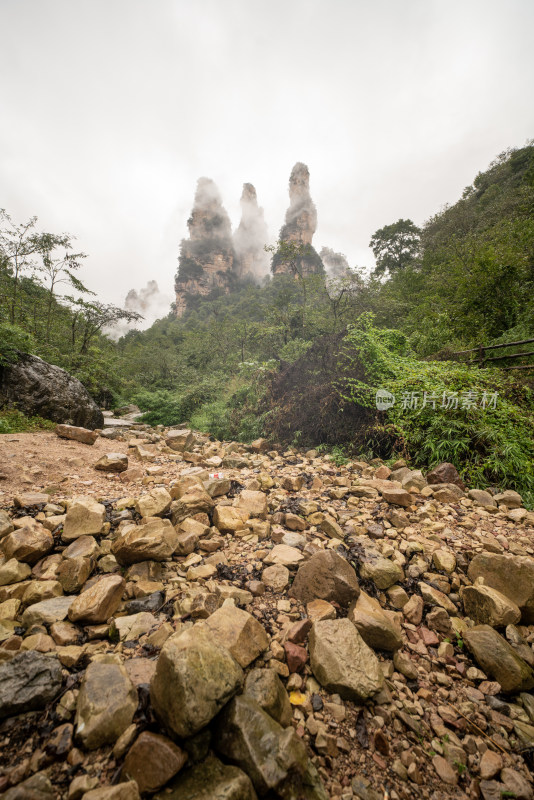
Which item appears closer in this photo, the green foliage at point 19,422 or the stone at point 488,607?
the stone at point 488,607

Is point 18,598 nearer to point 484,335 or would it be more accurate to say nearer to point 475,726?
point 475,726

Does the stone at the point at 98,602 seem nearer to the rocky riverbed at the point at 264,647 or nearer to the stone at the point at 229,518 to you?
the rocky riverbed at the point at 264,647

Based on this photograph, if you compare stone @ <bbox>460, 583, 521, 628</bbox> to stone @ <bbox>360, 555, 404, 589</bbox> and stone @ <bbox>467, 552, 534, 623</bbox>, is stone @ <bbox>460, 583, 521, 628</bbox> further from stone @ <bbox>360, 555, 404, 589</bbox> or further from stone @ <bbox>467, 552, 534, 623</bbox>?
stone @ <bbox>360, 555, 404, 589</bbox>

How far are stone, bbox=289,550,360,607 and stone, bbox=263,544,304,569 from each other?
0.49 ft

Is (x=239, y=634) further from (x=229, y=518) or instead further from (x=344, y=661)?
(x=229, y=518)

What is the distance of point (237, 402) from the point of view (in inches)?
298

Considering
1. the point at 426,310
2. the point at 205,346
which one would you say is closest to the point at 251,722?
the point at 426,310

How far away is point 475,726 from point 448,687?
0.56 feet

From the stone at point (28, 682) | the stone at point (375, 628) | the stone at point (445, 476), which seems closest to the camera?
the stone at point (28, 682)

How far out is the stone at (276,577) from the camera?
201 centimetres

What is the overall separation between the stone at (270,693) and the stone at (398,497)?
2.05 meters

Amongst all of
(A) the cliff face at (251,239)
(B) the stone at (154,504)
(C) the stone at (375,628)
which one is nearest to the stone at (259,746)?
(C) the stone at (375,628)

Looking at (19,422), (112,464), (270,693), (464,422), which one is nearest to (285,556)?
(270,693)

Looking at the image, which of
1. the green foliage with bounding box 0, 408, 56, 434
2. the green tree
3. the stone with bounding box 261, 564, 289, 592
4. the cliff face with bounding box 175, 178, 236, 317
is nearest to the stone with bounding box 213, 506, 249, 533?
the stone with bounding box 261, 564, 289, 592
